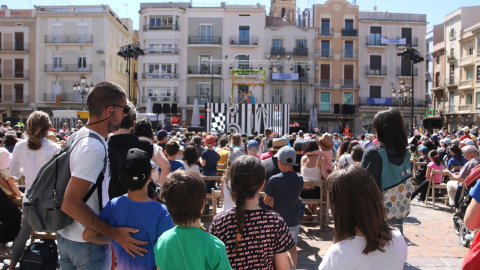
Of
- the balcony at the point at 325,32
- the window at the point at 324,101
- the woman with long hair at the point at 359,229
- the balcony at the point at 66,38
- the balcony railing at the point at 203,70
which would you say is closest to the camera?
the woman with long hair at the point at 359,229

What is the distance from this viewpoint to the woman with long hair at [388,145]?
3.97 metres

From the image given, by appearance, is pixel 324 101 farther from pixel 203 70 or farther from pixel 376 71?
pixel 203 70

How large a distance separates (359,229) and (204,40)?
3883 centimetres

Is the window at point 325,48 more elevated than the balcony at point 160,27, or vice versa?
the balcony at point 160,27

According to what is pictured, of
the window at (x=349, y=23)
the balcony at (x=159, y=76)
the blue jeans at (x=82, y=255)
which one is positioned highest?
the window at (x=349, y=23)

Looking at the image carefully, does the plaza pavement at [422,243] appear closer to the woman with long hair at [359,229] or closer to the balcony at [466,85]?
the woman with long hair at [359,229]

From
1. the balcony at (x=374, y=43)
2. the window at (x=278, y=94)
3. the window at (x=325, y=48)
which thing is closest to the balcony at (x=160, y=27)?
the window at (x=278, y=94)

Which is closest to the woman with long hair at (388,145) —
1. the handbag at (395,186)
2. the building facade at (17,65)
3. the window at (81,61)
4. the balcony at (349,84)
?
the handbag at (395,186)

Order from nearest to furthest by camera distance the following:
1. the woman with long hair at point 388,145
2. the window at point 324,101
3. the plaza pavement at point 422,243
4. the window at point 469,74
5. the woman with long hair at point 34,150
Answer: the woman with long hair at point 388,145 → the woman with long hair at point 34,150 → the plaza pavement at point 422,243 → the window at point 324,101 → the window at point 469,74

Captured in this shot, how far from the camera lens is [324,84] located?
40312 millimetres

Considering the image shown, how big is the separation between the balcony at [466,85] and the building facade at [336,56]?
10.2 m

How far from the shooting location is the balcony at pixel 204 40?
3953 centimetres

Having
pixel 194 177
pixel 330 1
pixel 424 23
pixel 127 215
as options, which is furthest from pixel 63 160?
pixel 424 23

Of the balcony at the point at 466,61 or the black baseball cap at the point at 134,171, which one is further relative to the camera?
the balcony at the point at 466,61
